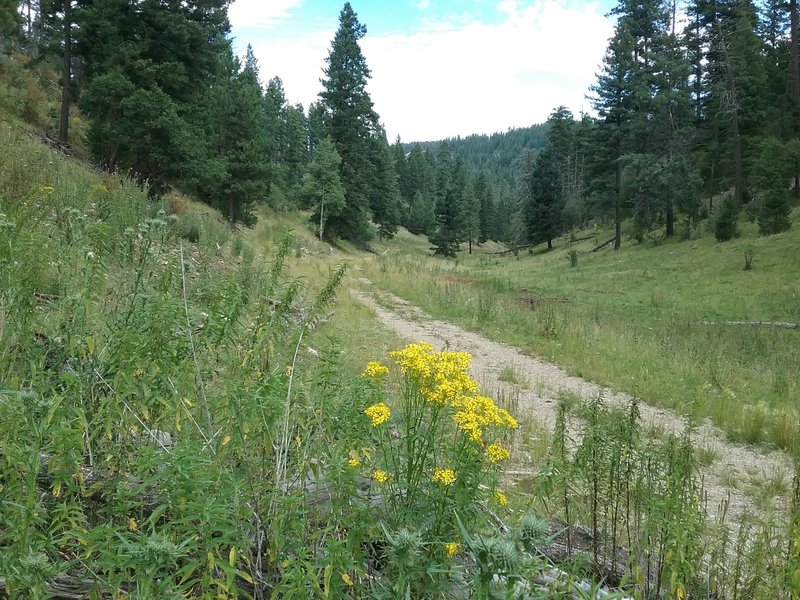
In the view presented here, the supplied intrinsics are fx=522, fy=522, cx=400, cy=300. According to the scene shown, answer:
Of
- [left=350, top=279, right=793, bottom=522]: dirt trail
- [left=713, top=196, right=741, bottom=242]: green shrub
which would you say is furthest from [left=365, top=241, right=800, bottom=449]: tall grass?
[left=713, top=196, right=741, bottom=242]: green shrub

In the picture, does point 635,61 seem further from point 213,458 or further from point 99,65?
point 213,458

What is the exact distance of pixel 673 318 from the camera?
1553cm

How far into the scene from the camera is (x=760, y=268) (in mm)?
20531

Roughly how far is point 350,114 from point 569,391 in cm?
3355

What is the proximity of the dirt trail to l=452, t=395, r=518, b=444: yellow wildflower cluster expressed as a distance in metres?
0.80

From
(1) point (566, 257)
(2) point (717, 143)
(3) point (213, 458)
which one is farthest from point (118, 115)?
(2) point (717, 143)

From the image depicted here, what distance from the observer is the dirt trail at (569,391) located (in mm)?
5078

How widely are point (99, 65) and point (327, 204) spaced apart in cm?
1963

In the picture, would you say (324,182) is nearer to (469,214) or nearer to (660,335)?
(660,335)

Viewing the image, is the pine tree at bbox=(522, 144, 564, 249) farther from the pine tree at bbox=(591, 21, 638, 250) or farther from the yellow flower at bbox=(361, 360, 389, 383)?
the yellow flower at bbox=(361, 360, 389, 383)

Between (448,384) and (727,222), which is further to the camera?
(727,222)

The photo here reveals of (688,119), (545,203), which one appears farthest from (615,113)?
(545,203)

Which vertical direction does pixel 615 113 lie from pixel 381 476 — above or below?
above

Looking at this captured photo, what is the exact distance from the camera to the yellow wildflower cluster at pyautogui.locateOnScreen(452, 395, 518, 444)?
6.63ft
